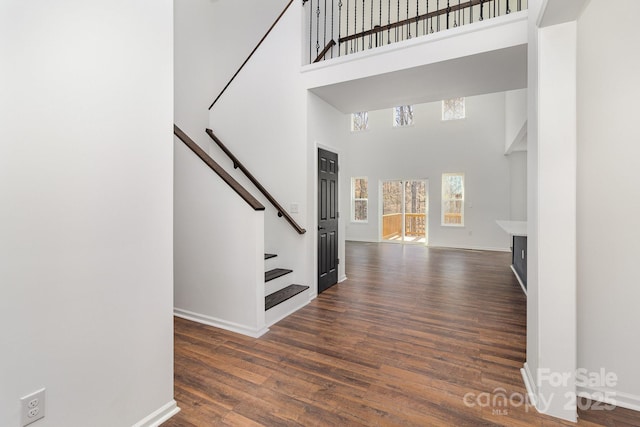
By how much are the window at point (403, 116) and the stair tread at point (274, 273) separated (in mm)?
6763

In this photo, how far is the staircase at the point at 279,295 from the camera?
326 cm

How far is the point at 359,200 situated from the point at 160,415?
8.57 metres

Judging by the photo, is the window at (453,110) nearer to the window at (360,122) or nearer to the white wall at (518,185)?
the white wall at (518,185)

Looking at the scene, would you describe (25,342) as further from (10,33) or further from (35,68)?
(10,33)

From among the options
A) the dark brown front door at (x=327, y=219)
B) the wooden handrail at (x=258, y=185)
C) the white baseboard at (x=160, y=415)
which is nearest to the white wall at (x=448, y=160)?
the dark brown front door at (x=327, y=219)

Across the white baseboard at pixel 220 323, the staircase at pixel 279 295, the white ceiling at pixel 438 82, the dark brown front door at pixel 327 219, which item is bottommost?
the white baseboard at pixel 220 323

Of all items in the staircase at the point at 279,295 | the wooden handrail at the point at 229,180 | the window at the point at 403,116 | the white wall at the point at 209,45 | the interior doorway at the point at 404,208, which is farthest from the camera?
the interior doorway at the point at 404,208

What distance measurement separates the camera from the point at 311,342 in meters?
2.80

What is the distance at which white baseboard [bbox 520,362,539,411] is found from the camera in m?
1.94

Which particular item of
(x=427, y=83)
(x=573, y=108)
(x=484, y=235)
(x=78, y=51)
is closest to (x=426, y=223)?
(x=484, y=235)

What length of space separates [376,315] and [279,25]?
3872mm

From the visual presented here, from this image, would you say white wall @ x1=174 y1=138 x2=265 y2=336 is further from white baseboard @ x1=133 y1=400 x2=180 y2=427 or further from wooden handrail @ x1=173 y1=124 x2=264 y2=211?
white baseboard @ x1=133 y1=400 x2=180 y2=427

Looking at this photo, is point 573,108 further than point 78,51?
Yes

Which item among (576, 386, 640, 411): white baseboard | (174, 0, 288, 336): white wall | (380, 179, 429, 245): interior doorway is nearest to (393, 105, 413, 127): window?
(380, 179, 429, 245): interior doorway
